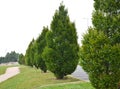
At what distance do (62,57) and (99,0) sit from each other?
45.3ft

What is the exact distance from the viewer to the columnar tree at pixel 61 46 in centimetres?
3083

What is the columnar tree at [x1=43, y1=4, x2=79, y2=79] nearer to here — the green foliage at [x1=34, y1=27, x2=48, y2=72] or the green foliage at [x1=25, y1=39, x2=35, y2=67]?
the green foliage at [x1=34, y1=27, x2=48, y2=72]

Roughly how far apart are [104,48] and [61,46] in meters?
15.2

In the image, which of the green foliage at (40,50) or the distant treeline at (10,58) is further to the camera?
the distant treeline at (10,58)

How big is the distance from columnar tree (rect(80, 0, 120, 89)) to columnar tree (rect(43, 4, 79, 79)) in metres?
13.5

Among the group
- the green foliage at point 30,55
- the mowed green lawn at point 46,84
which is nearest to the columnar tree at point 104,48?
the mowed green lawn at point 46,84

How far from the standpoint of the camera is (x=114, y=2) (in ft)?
56.2

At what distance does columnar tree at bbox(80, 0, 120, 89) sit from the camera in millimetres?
16344

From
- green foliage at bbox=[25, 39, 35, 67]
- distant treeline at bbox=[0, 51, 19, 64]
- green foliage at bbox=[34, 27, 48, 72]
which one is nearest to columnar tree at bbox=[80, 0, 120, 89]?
green foliage at bbox=[34, 27, 48, 72]

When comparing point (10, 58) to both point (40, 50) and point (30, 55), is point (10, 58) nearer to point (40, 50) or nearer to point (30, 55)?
point (30, 55)


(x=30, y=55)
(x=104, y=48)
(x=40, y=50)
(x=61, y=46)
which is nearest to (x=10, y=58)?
(x=30, y=55)

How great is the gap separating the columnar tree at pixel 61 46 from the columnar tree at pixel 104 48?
44.2 feet

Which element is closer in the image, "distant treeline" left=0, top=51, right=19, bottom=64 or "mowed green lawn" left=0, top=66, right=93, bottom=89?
"mowed green lawn" left=0, top=66, right=93, bottom=89

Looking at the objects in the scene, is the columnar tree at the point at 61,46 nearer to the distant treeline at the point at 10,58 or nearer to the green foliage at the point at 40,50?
the green foliage at the point at 40,50
